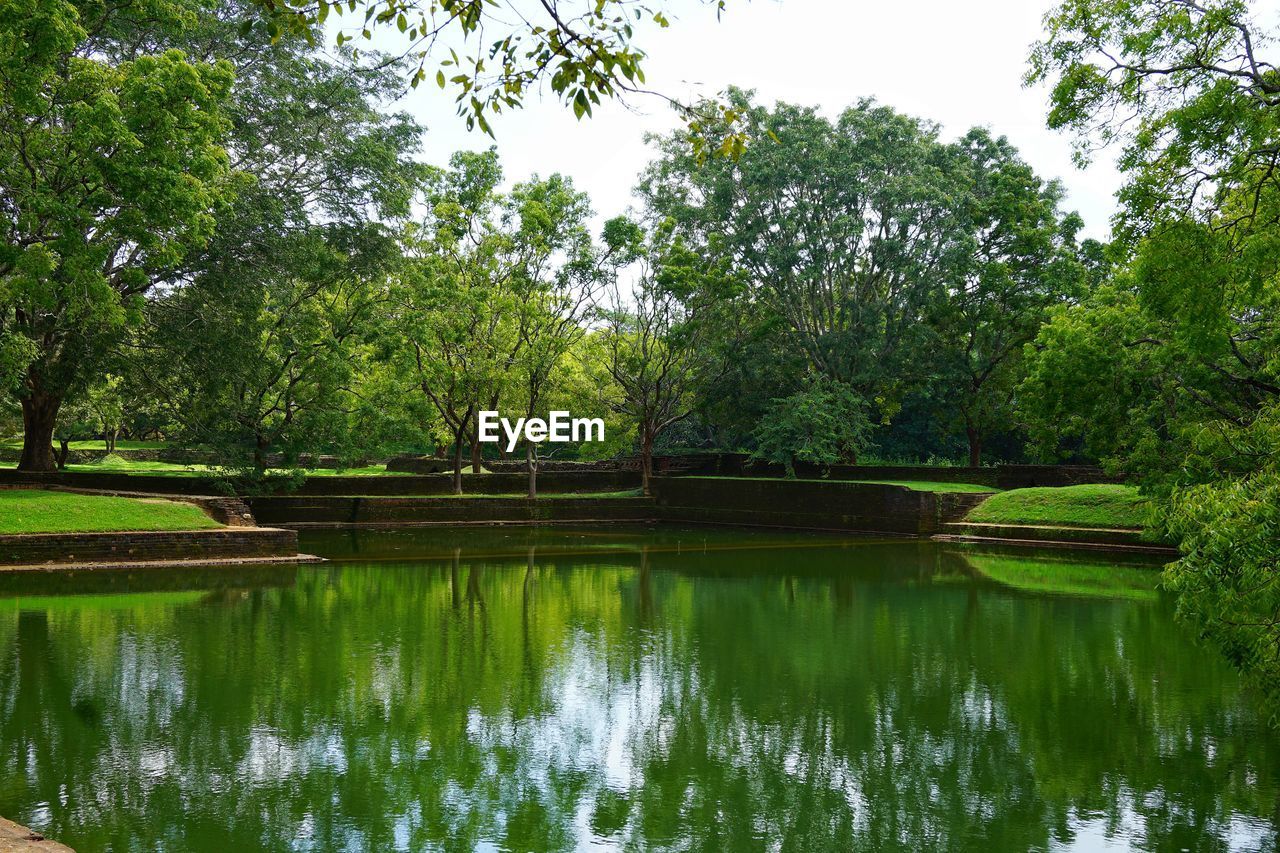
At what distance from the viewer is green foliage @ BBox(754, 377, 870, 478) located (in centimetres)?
2825

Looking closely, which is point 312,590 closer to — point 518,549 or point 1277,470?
point 518,549

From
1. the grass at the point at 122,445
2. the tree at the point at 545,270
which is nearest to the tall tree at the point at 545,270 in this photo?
the tree at the point at 545,270

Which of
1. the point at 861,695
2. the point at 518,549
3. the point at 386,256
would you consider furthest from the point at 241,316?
the point at 861,695

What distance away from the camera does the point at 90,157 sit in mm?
15281

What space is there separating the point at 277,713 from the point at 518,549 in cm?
1358

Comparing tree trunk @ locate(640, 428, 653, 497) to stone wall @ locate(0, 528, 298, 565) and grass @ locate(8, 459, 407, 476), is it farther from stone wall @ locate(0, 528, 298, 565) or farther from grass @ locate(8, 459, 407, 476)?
stone wall @ locate(0, 528, 298, 565)

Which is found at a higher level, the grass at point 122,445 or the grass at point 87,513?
the grass at point 122,445

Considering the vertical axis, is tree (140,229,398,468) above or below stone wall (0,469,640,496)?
above

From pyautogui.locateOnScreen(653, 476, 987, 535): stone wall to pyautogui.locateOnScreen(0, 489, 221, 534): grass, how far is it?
46.6 feet

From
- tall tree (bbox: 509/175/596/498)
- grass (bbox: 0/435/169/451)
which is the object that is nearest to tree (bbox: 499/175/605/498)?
tall tree (bbox: 509/175/596/498)

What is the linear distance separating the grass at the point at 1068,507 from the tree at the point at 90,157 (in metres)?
17.3

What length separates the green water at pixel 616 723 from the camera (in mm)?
5711

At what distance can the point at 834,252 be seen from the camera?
29.0m

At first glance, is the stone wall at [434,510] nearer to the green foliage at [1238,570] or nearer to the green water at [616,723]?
the green water at [616,723]
